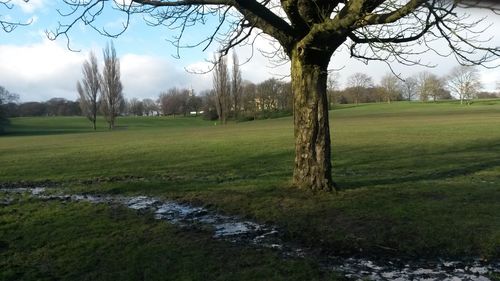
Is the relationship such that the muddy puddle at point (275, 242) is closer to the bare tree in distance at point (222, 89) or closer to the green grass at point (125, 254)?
the green grass at point (125, 254)

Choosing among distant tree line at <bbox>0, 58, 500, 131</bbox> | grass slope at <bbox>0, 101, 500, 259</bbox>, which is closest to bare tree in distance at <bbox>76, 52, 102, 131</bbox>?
distant tree line at <bbox>0, 58, 500, 131</bbox>

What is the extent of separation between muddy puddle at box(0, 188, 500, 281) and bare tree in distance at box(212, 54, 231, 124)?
214ft

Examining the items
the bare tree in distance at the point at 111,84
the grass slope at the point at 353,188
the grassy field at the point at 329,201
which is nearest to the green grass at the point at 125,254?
the grassy field at the point at 329,201

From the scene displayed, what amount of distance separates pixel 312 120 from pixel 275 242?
10.7 feet

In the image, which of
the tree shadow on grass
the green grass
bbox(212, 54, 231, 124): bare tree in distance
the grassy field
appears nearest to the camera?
the green grass

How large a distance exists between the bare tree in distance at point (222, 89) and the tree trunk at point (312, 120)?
65802mm

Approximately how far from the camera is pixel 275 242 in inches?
268

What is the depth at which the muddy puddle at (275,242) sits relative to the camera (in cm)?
536

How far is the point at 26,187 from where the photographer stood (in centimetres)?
1374

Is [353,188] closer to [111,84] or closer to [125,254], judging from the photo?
[125,254]

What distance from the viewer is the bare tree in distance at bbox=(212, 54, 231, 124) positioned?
76938 millimetres

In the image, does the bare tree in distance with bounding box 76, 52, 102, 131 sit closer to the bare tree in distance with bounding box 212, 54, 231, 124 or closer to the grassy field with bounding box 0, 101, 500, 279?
the bare tree in distance with bounding box 212, 54, 231, 124

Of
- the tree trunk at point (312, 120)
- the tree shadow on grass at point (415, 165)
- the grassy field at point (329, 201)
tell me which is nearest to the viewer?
the grassy field at point (329, 201)

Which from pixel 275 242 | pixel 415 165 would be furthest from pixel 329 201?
pixel 415 165
